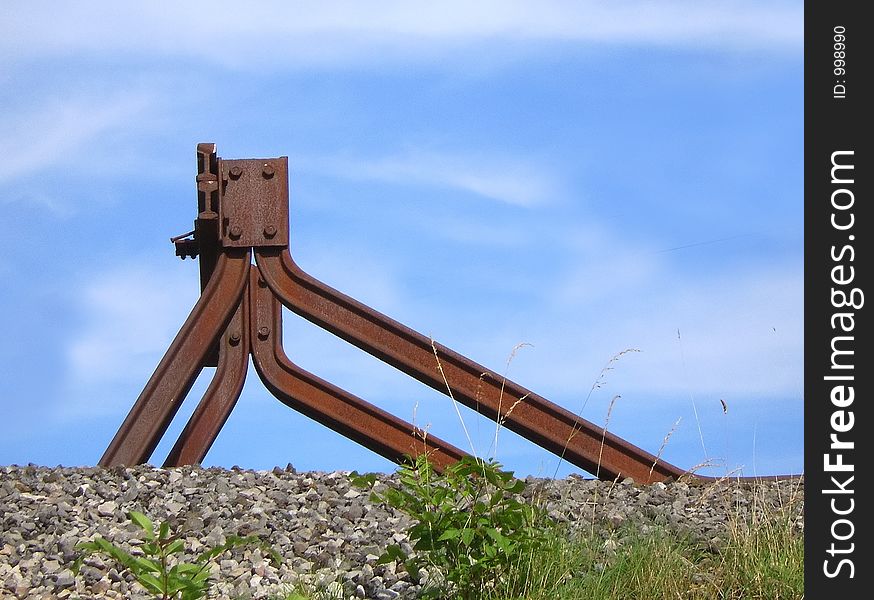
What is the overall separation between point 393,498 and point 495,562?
391mm

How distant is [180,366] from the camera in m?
5.95

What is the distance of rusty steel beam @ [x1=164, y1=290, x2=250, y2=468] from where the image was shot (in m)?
5.97

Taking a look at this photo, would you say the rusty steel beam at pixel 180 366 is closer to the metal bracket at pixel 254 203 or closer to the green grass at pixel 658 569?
the metal bracket at pixel 254 203

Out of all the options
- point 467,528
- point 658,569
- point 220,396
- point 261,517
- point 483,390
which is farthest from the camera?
point 220,396

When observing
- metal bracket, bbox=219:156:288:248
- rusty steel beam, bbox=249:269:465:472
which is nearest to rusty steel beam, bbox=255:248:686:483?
rusty steel beam, bbox=249:269:465:472

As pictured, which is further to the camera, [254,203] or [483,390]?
[254,203]

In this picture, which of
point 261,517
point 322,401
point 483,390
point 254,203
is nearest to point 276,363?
point 322,401

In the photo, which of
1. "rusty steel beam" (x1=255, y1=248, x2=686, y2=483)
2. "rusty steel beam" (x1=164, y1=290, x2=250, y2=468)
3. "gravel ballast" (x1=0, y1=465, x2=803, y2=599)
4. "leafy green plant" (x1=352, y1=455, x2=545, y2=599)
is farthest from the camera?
"rusty steel beam" (x1=164, y1=290, x2=250, y2=468)
